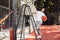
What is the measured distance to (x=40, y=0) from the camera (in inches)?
470

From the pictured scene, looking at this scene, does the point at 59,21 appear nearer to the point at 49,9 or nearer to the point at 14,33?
the point at 49,9

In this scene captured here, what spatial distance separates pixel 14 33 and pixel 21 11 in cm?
30

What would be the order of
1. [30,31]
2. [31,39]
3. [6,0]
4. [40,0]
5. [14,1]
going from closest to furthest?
[14,1], [6,0], [31,39], [30,31], [40,0]

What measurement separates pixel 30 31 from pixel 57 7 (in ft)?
16.9

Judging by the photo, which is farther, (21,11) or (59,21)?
(59,21)

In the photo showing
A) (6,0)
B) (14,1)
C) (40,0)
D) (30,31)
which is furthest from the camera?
(40,0)

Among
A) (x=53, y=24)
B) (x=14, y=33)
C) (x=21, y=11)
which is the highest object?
(x=21, y=11)

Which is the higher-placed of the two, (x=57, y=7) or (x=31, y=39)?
(x=57, y=7)

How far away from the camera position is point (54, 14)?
12.2 metres

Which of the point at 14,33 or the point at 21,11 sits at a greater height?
the point at 21,11

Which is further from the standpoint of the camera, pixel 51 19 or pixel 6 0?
pixel 51 19

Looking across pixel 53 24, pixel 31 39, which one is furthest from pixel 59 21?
pixel 31 39

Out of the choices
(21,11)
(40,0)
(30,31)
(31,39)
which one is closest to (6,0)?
(21,11)

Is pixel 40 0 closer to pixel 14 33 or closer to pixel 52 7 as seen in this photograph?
pixel 52 7
